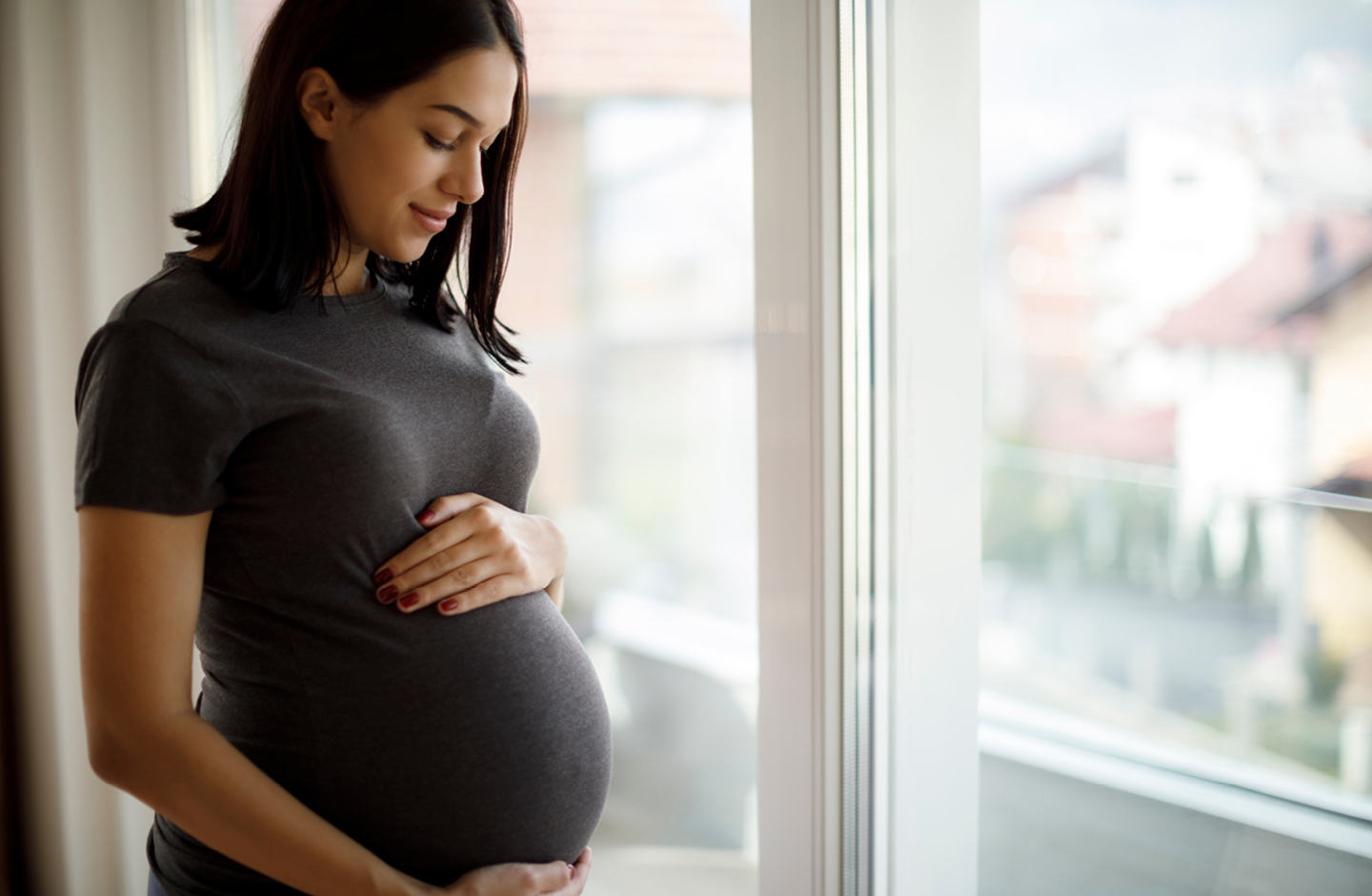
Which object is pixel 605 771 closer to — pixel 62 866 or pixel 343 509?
pixel 343 509

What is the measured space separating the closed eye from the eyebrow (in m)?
0.03

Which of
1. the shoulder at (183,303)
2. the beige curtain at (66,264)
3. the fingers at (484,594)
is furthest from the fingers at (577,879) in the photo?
the beige curtain at (66,264)

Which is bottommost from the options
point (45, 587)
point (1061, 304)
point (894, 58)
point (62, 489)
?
point (45, 587)

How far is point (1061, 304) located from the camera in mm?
918

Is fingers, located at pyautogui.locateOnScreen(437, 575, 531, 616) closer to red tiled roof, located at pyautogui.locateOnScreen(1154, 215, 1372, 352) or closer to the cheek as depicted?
the cheek

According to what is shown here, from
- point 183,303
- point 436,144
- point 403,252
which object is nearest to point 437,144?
point 436,144

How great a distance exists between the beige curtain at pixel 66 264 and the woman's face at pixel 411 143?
1.09m

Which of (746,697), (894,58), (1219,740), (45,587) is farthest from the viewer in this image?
(45,587)

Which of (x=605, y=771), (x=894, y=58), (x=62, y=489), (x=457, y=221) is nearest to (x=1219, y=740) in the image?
(x=605, y=771)

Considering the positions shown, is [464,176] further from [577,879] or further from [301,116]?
[577,879]

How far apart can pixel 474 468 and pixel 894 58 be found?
0.59 meters

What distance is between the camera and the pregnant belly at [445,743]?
0.78 metres

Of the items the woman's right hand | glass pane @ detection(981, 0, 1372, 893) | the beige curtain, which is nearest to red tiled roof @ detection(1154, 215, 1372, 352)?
glass pane @ detection(981, 0, 1372, 893)

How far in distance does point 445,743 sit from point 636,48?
1085 mm
